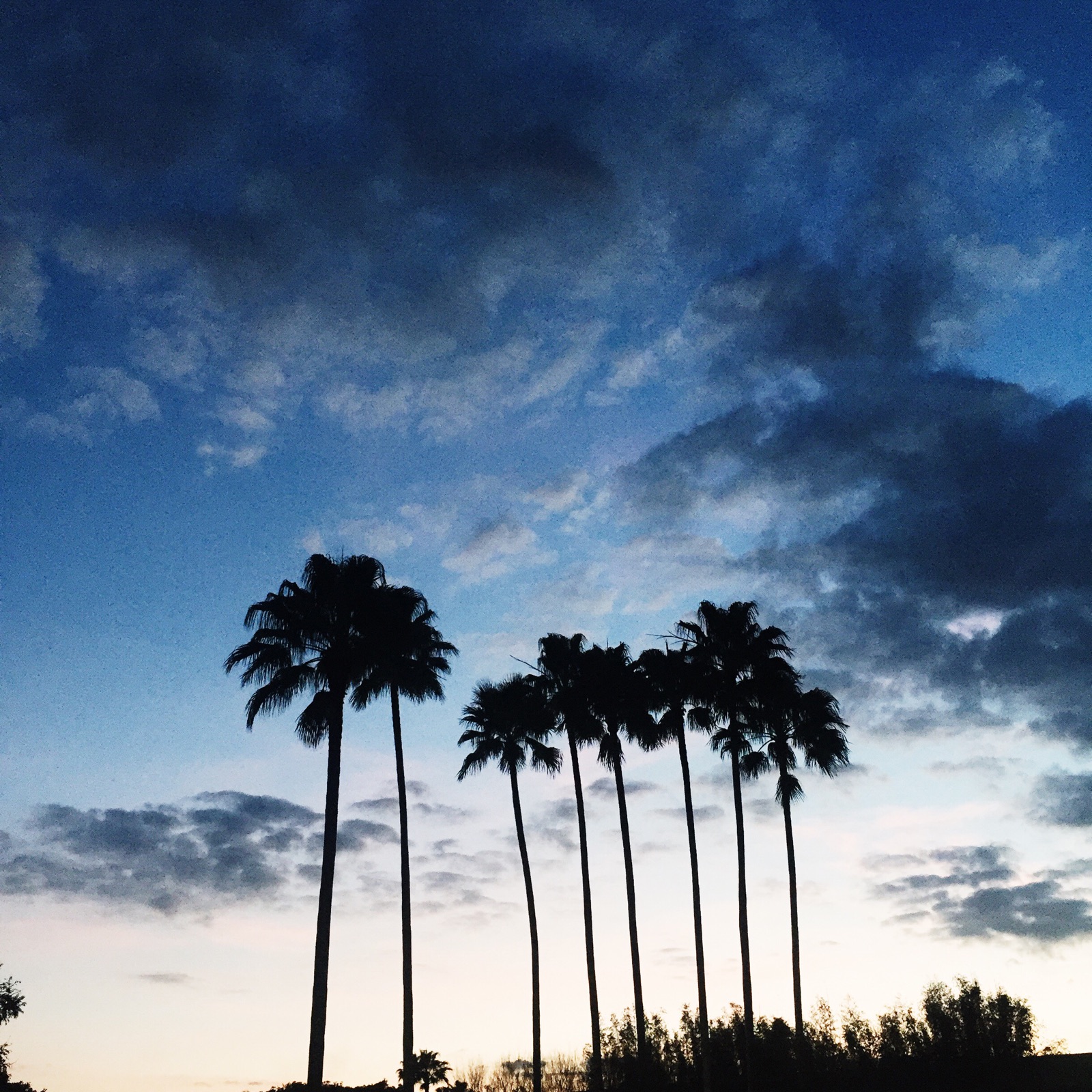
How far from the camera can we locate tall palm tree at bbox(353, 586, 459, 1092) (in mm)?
39688

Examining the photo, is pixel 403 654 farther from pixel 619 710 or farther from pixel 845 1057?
pixel 845 1057

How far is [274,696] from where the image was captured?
37875 mm

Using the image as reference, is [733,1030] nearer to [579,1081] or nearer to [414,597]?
[579,1081]

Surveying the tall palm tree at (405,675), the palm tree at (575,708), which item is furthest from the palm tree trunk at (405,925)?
the palm tree at (575,708)

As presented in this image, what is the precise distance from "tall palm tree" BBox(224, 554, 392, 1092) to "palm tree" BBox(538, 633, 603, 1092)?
1519cm

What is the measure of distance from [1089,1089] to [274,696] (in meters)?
47.6

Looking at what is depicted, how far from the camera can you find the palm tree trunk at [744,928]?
147ft

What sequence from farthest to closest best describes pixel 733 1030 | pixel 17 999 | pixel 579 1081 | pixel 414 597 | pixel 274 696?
1. pixel 733 1030
2. pixel 579 1081
3. pixel 17 999
4. pixel 414 597
5. pixel 274 696

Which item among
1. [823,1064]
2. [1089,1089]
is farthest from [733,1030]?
[1089,1089]

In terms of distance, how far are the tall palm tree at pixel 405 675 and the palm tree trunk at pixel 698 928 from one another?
1407 centimetres

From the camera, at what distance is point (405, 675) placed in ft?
132

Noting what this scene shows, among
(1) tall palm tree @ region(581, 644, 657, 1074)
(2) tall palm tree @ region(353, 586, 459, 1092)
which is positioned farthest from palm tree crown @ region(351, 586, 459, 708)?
(1) tall palm tree @ region(581, 644, 657, 1074)

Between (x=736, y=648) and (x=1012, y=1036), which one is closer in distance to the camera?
(x=736, y=648)

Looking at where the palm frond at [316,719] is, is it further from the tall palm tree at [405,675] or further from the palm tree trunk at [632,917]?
the palm tree trunk at [632,917]
